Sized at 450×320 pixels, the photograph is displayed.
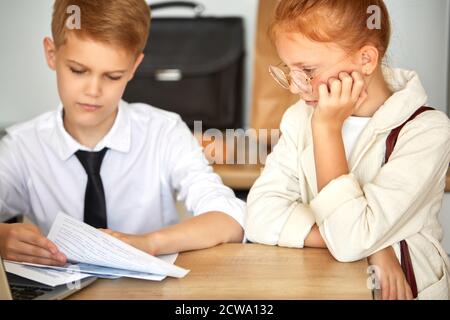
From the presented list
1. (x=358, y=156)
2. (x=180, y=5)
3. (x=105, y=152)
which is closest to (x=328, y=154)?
(x=358, y=156)

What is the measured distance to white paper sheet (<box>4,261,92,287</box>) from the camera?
895mm

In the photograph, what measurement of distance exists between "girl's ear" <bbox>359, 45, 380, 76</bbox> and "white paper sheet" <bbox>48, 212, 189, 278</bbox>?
363 mm

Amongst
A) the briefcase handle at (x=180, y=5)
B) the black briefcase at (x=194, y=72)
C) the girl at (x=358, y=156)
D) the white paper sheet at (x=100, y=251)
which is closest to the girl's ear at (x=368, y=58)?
the girl at (x=358, y=156)

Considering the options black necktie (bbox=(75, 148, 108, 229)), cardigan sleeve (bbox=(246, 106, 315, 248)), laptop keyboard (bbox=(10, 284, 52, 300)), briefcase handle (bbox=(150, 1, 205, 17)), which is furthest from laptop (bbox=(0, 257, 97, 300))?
briefcase handle (bbox=(150, 1, 205, 17))

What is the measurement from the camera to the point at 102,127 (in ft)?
4.42

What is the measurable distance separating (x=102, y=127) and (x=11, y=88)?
223mm

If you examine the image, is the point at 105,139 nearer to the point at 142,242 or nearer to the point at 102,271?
the point at 142,242

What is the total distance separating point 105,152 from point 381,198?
55cm

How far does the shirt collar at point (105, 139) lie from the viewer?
52.3 inches

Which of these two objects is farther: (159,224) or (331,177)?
(159,224)

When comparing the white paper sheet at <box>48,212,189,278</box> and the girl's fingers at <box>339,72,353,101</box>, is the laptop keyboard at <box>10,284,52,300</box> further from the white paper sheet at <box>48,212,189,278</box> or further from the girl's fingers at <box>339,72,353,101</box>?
the girl's fingers at <box>339,72,353,101</box>
